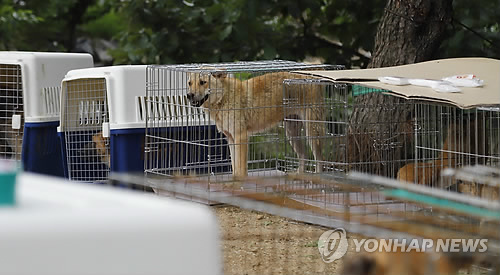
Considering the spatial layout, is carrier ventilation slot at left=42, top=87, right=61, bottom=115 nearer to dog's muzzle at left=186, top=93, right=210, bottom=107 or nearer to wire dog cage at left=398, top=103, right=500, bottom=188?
dog's muzzle at left=186, top=93, right=210, bottom=107

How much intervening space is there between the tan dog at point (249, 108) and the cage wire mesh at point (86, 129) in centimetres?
84

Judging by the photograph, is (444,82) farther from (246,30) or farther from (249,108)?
(246,30)

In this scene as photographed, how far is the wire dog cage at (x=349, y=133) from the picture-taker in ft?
19.9

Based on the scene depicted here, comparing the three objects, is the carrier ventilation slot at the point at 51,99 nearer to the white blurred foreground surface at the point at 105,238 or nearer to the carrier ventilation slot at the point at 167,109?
the carrier ventilation slot at the point at 167,109

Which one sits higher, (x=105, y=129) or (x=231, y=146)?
(x=105, y=129)

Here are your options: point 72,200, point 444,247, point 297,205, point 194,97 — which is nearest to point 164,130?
point 194,97

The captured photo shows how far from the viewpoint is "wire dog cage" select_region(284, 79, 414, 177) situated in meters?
6.06

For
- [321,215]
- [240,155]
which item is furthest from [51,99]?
[321,215]

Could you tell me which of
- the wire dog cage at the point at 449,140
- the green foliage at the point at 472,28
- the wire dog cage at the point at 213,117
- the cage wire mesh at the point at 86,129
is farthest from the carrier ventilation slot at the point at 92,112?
the green foliage at the point at 472,28

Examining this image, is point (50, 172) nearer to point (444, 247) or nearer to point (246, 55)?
point (246, 55)

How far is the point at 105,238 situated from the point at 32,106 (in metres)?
5.47

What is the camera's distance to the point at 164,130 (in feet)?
21.2
